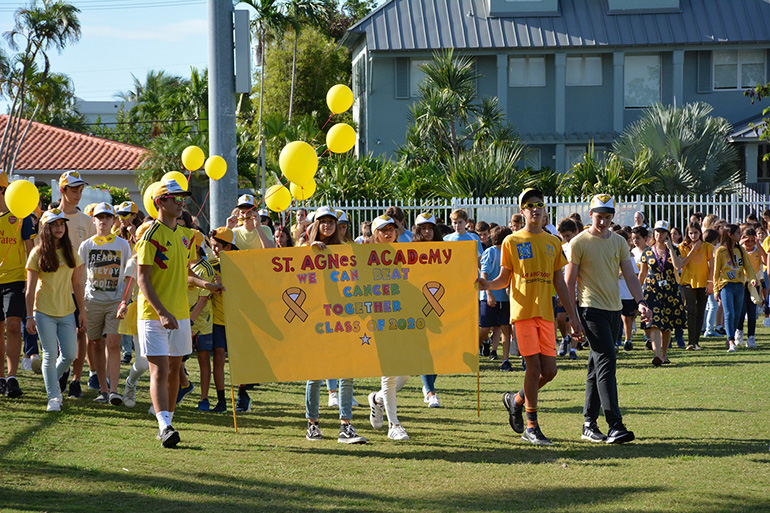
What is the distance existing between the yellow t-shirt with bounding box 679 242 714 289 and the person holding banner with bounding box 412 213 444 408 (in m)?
6.51

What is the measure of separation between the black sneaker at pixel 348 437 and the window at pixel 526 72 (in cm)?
2921

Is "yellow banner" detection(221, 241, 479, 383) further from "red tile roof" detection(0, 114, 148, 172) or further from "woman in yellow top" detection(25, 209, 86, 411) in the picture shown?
"red tile roof" detection(0, 114, 148, 172)

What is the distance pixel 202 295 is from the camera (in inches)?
353

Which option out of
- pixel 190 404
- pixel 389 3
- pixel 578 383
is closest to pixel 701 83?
pixel 389 3

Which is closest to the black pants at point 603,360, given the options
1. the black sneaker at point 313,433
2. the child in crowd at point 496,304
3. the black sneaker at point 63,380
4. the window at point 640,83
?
the black sneaker at point 313,433

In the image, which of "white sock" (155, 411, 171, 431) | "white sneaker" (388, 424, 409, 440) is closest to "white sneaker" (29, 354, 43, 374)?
"white sock" (155, 411, 171, 431)

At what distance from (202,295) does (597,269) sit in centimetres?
375

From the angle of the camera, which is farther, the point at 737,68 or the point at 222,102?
the point at 737,68

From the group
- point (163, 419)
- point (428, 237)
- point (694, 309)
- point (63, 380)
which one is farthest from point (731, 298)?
point (163, 419)

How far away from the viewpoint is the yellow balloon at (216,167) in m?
11.6

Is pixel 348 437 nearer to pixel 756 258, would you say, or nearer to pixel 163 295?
pixel 163 295

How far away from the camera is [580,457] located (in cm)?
723

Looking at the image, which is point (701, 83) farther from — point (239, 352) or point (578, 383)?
point (239, 352)

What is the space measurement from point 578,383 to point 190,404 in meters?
4.72
